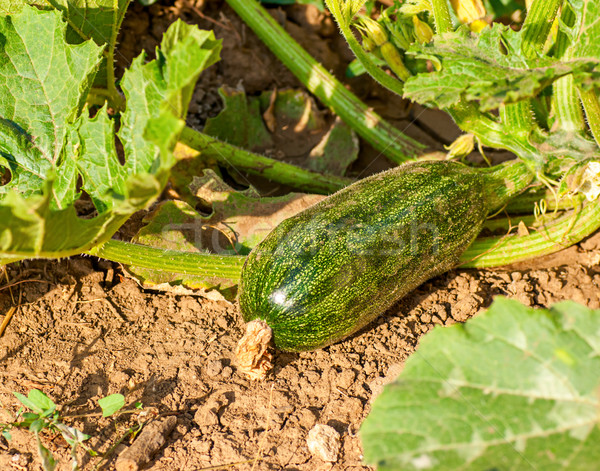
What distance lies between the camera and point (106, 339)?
2.67m

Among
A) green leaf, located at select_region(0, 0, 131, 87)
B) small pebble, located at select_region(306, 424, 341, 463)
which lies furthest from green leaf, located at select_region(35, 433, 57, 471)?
green leaf, located at select_region(0, 0, 131, 87)

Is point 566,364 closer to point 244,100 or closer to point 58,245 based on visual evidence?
point 58,245

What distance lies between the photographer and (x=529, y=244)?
299 cm

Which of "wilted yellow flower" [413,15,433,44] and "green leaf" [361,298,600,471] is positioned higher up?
"wilted yellow flower" [413,15,433,44]

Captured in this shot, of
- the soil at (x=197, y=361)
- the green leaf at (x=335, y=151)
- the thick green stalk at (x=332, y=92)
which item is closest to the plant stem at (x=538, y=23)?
the thick green stalk at (x=332, y=92)

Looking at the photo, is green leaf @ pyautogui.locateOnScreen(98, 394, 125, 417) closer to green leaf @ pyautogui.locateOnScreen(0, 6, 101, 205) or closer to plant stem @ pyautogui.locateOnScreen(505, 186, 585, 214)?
green leaf @ pyautogui.locateOnScreen(0, 6, 101, 205)

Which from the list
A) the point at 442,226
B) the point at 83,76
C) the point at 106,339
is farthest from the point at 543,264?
the point at 83,76

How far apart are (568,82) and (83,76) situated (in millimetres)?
2127

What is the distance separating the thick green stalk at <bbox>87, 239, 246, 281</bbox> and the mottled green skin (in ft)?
0.46

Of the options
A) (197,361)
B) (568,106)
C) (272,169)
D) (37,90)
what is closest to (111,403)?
(197,361)

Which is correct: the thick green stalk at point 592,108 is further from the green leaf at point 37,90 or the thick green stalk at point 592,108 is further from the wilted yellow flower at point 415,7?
the green leaf at point 37,90

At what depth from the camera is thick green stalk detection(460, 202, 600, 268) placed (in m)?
2.94

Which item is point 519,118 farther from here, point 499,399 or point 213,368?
point 213,368

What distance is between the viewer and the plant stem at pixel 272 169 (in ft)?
10.9
